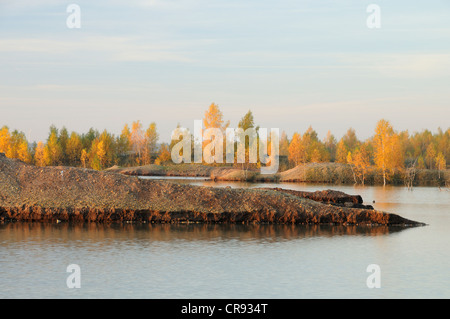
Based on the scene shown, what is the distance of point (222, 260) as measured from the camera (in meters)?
18.7

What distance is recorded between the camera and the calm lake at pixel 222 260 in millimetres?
14664

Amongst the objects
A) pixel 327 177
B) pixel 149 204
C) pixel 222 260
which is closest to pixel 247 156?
pixel 327 177

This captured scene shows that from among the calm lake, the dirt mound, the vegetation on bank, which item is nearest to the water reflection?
the calm lake

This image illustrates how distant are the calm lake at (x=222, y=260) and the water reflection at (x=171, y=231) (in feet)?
0.14

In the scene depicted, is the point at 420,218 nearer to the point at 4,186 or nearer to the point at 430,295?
the point at 430,295

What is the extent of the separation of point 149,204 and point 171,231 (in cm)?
367

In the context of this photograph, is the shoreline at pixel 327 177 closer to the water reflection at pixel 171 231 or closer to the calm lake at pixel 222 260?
the calm lake at pixel 222 260

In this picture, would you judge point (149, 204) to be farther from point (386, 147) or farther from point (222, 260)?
point (386, 147)


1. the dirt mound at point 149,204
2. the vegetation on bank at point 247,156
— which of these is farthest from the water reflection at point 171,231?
the vegetation on bank at point 247,156

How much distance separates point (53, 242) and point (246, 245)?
735 centimetres

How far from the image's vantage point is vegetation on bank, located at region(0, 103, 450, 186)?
263 feet

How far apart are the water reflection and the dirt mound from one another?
0.85 m
